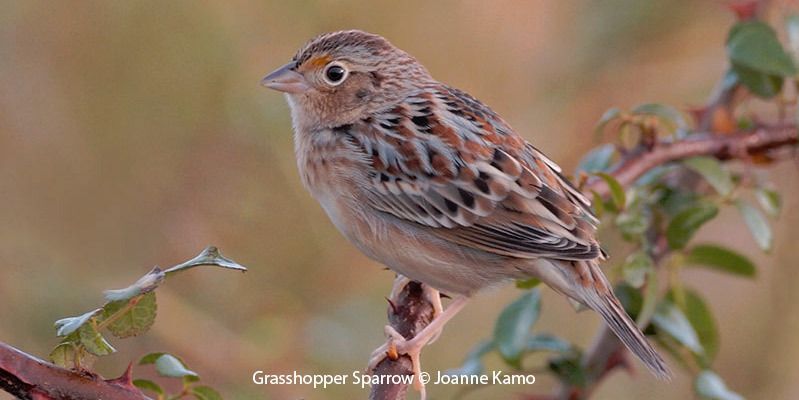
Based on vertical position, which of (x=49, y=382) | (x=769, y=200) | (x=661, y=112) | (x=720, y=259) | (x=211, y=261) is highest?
(x=661, y=112)

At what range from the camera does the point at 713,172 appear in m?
3.14

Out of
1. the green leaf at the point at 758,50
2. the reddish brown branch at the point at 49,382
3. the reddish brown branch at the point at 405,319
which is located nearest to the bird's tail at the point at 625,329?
the reddish brown branch at the point at 405,319

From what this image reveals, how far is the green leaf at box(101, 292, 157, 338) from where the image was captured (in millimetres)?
2072

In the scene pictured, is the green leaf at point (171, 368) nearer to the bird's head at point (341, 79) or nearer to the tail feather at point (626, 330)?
the tail feather at point (626, 330)

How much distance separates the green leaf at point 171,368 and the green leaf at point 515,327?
1.18 metres

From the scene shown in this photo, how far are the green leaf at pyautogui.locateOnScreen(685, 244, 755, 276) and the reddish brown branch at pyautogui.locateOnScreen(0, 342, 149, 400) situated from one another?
6.28ft

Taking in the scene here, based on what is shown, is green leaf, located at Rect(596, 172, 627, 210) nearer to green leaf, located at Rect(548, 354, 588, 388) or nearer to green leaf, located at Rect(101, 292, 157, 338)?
green leaf, located at Rect(548, 354, 588, 388)

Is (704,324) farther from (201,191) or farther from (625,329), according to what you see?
(201,191)

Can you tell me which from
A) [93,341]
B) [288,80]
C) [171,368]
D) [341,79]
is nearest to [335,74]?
[341,79]

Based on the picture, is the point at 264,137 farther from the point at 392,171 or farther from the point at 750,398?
the point at 750,398

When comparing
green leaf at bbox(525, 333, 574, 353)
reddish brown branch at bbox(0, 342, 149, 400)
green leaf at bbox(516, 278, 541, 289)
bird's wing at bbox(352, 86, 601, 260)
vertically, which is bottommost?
reddish brown branch at bbox(0, 342, 149, 400)

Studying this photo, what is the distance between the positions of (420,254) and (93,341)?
138 centimetres

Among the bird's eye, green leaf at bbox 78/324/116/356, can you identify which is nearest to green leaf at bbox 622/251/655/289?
the bird's eye

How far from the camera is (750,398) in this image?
15.2 ft
